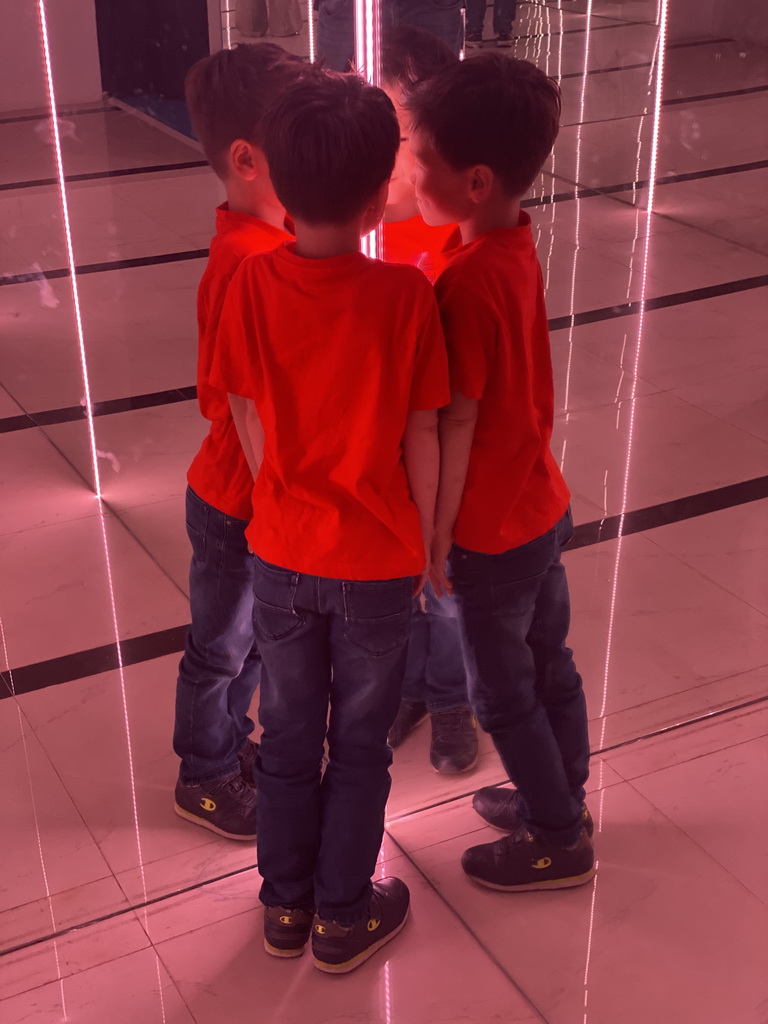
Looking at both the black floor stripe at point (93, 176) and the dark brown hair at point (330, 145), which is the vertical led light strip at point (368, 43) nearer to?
the dark brown hair at point (330, 145)

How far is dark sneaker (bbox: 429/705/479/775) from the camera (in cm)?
199

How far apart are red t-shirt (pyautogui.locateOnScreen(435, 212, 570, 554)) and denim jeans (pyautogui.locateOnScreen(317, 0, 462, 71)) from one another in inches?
12.1

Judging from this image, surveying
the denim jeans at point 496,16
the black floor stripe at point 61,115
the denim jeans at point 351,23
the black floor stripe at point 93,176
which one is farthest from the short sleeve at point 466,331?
the black floor stripe at point 93,176

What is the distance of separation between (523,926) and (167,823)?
0.59 metres

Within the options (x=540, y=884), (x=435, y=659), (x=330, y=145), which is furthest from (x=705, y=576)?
(x=330, y=145)

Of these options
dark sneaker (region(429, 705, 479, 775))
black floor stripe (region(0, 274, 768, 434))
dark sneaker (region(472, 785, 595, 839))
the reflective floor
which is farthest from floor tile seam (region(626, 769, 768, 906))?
black floor stripe (region(0, 274, 768, 434))

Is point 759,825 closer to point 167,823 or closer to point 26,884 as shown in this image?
point 167,823

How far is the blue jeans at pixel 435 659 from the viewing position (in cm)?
196

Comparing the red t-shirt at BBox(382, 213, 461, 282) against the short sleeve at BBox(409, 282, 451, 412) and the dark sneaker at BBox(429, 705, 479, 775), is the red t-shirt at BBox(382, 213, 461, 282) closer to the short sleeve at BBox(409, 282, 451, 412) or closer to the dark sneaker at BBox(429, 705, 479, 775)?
the short sleeve at BBox(409, 282, 451, 412)

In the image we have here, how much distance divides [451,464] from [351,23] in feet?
1.91

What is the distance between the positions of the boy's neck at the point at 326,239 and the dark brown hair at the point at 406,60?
0.87ft

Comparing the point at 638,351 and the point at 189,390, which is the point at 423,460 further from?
the point at 638,351

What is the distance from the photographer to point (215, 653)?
1.80 m

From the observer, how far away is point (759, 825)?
6.15ft
